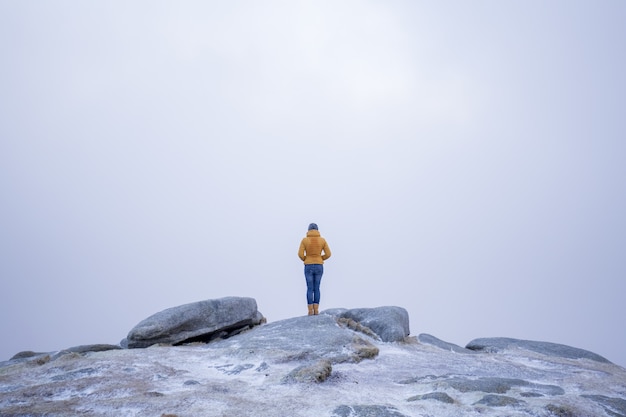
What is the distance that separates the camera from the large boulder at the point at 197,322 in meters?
Answer: 15.3

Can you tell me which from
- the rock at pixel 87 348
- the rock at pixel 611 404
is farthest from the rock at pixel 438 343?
the rock at pixel 87 348

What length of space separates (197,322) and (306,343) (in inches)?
215

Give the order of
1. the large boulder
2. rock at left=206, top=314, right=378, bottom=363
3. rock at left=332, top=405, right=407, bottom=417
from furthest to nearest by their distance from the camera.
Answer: the large boulder → rock at left=206, top=314, right=378, bottom=363 → rock at left=332, top=405, right=407, bottom=417

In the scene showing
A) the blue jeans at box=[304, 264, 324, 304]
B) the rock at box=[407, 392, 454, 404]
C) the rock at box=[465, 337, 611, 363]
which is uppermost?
the blue jeans at box=[304, 264, 324, 304]

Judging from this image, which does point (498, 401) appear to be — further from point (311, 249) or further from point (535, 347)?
point (535, 347)

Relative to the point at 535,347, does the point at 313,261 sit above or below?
above

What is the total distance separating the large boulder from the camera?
15273mm

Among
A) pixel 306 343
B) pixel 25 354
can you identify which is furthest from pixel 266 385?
pixel 25 354

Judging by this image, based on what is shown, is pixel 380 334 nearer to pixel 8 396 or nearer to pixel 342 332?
pixel 342 332

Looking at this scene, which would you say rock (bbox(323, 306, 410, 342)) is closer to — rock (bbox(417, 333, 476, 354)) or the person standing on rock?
rock (bbox(417, 333, 476, 354))

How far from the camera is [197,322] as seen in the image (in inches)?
639

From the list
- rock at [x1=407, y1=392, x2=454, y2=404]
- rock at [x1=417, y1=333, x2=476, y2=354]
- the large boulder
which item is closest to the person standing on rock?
the large boulder

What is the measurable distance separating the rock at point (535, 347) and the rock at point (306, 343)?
644 cm

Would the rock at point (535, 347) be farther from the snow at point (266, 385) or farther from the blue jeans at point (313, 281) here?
the blue jeans at point (313, 281)
